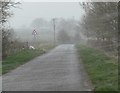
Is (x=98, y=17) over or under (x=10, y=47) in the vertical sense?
over

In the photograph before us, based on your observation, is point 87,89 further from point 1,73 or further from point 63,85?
point 1,73

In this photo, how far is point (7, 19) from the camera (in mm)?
34000

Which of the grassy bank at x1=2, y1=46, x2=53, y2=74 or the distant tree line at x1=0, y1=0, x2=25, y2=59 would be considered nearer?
the grassy bank at x1=2, y1=46, x2=53, y2=74

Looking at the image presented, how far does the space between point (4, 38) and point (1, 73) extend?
12859 mm

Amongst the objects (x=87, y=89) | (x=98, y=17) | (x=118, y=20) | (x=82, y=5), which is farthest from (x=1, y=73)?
(x=82, y=5)

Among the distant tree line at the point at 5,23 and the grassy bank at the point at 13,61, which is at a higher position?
the distant tree line at the point at 5,23

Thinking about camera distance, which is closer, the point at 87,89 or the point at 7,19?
the point at 87,89

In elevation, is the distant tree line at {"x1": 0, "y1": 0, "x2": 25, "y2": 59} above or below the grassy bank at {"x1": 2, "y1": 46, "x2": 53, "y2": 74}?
above

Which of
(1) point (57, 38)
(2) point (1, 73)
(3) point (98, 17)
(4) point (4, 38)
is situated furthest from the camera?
(1) point (57, 38)

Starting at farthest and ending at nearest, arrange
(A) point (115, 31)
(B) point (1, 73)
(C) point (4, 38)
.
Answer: (C) point (4, 38)
(A) point (115, 31)
(B) point (1, 73)

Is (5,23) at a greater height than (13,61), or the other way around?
(5,23)

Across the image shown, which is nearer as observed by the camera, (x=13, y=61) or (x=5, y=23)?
(x=13, y=61)

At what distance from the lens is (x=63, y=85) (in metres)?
14.0

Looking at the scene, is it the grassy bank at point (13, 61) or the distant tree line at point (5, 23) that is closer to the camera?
the grassy bank at point (13, 61)
